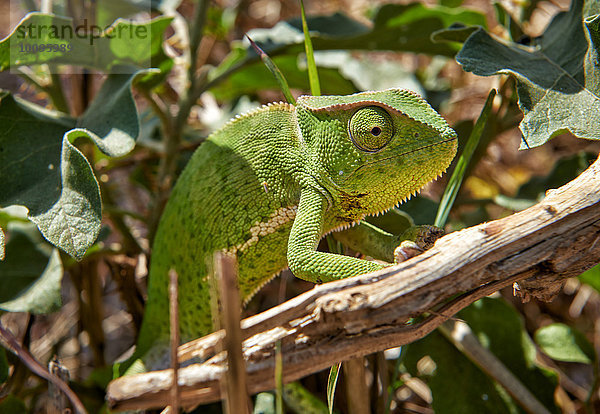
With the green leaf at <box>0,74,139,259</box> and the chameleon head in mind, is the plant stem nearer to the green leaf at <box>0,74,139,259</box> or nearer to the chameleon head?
the green leaf at <box>0,74,139,259</box>

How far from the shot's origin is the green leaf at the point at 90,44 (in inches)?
64.2

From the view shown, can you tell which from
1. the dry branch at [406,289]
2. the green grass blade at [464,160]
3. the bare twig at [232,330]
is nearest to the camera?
the bare twig at [232,330]

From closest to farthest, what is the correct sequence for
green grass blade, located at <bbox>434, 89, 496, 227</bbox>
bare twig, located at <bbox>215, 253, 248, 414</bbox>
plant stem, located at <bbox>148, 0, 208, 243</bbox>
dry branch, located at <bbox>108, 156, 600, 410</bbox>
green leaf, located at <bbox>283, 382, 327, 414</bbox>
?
bare twig, located at <bbox>215, 253, 248, 414</bbox> → dry branch, located at <bbox>108, 156, 600, 410</bbox> → green grass blade, located at <bbox>434, 89, 496, 227</bbox> → green leaf, located at <bbox>283, 382, 327, 414</bbox> → plant stem, located at <bbox>148, 0, 208, 243</bbox>

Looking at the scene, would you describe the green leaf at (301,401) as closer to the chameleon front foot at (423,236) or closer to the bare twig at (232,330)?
the chameleon front foot at (423,236)

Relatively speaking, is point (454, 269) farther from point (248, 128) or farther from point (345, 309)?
point (248, 128)

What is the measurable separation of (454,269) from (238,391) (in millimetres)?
434

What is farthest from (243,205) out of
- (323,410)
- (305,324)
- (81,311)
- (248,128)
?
(81,311)

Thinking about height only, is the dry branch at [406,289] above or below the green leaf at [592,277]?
above

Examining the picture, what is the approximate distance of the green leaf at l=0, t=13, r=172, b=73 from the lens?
5.35 ft

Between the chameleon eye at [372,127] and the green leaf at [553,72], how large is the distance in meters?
0.25

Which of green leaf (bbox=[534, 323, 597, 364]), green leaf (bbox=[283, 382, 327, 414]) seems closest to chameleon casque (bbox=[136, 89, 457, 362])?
green leaf (bbox=[283, 382, 327, 414])

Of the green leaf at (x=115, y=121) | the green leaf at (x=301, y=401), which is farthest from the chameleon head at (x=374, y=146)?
the green leaf at (x=301, y=401)

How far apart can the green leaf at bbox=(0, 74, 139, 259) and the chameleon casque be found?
0.25m

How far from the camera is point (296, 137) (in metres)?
1.38
